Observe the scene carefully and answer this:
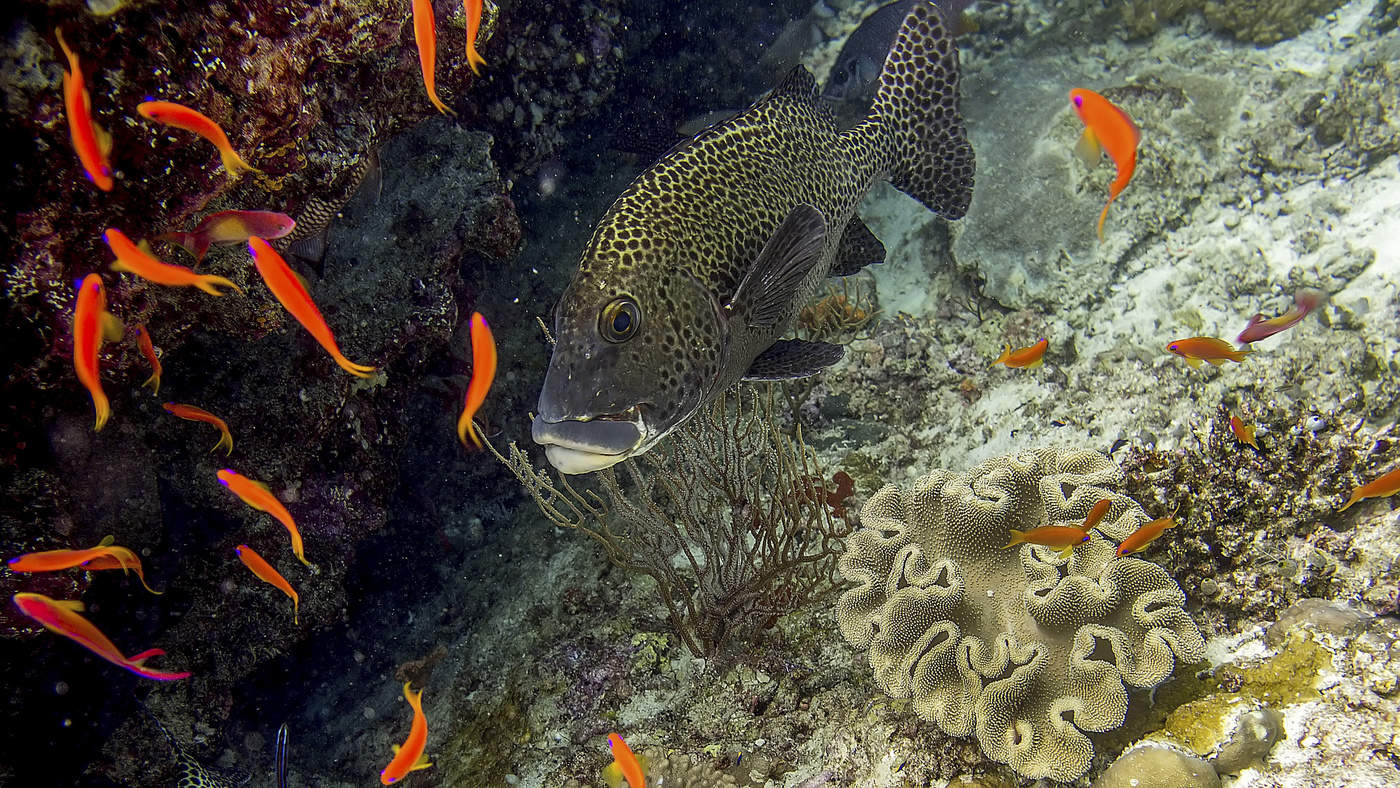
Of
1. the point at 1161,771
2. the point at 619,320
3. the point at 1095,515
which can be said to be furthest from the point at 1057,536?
the point at 619,320

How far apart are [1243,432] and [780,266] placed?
99.2 inches

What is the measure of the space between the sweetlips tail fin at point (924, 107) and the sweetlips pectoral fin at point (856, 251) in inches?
21.7

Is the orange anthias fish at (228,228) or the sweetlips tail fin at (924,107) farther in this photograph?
the sweetlips tail fin at (924,107)

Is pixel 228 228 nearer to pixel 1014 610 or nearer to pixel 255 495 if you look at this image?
pixel 255 495

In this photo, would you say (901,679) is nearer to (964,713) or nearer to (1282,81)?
(964,713)

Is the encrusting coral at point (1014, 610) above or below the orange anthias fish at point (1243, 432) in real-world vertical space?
below

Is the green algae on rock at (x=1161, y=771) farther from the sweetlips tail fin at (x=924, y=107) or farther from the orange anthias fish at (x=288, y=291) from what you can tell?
the sweetlips tail fin at (x=924, y=107)

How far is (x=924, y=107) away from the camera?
4629mm

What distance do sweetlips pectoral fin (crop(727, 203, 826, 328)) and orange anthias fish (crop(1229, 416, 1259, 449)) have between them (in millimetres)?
2337

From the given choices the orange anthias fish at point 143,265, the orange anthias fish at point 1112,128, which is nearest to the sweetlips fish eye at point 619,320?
the orange anthias fish at point 143,265

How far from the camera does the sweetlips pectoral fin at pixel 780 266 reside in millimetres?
3135

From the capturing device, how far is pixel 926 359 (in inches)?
207

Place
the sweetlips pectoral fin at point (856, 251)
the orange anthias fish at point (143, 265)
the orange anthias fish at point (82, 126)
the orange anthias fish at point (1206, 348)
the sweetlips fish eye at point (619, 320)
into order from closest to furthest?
the orange anthias fish at point (82, 126) → the orange anthias fish at point (143, 265) → the sweetlips fish eye at point (619, 320) → the orange anthias fish at point (1206, 348) → the sweetlips pectoral fin at point (856, 251)

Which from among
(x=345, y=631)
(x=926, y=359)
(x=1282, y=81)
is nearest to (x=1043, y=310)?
(x=926, y=359)
